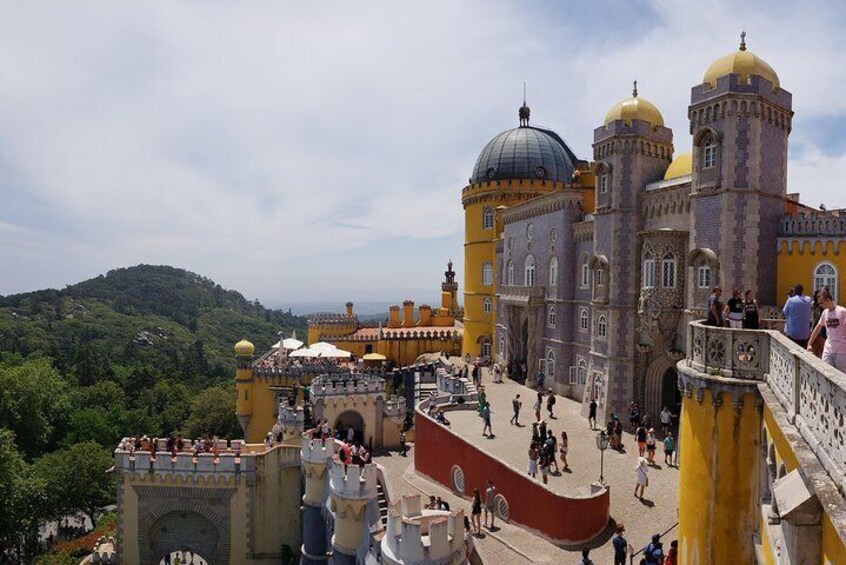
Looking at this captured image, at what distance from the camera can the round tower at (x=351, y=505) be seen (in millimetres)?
17578

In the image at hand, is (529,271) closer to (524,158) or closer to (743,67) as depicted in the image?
(524,158)

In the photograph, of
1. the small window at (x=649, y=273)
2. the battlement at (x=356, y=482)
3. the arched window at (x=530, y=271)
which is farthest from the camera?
the arched window at (x=530, y=271)

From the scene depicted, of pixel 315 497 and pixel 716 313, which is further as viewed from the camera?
pixel 315 497

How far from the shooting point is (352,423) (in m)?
30.1

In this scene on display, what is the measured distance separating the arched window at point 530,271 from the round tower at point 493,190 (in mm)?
5055

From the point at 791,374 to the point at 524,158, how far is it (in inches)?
1328

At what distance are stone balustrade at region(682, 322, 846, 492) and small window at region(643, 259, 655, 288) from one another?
539 inches

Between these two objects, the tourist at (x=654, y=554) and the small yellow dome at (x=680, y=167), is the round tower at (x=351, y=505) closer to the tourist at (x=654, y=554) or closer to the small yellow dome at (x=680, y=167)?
the tourist at (x=654, y=554)

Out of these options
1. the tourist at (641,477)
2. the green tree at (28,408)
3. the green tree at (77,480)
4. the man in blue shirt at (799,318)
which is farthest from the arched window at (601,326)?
the green tree at (28,408)

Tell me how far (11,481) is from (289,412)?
18889mm

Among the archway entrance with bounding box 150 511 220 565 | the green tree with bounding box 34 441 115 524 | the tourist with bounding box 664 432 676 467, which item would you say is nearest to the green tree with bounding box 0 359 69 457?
the green tree with bounding box 34 441 115 524

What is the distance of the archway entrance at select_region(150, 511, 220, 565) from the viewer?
2469cm

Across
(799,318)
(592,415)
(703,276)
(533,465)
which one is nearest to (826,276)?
(703,276)

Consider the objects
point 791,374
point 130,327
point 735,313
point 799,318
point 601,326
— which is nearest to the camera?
point 791,374
